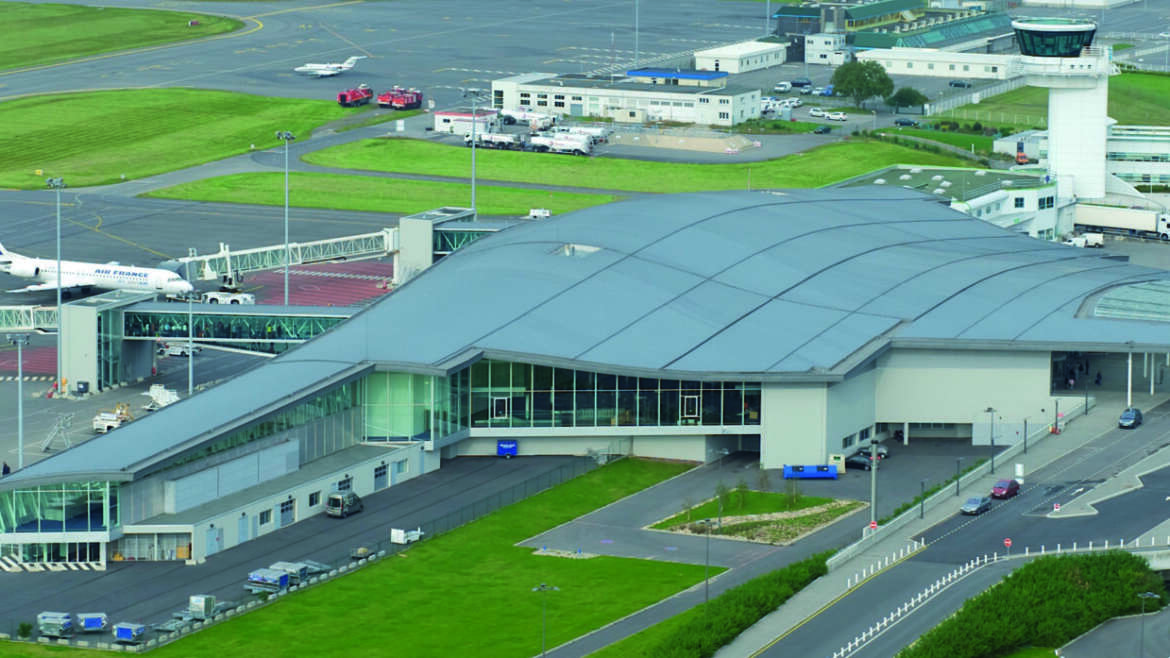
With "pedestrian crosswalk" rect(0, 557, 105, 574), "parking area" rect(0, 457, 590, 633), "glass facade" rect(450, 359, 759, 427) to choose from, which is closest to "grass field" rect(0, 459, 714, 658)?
"parking area" rect(0, 457, 590, 633)

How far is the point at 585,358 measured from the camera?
A: 14100 cm

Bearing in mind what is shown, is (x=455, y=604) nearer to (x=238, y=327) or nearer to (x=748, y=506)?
(x=748, y=506)

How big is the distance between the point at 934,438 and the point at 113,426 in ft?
185

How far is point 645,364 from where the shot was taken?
5541 inches

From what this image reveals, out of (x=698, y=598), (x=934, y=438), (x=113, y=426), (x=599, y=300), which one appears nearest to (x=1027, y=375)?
(x=934, y=438)

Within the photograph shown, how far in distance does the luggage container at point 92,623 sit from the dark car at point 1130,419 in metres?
71.1

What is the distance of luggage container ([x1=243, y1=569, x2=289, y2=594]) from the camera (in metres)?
116

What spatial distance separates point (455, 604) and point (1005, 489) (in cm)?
3691

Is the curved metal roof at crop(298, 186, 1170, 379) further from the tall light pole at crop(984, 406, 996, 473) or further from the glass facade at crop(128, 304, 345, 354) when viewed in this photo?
the glass facade at crop(128, 304, 345, 354)

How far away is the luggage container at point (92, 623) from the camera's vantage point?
109 m

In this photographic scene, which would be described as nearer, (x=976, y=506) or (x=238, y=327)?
(x=976, y=506)

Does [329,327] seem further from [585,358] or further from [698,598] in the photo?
[698,598]

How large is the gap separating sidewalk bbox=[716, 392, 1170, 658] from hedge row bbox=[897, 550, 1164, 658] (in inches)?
252

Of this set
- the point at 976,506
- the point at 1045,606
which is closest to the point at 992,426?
the point at 976,506
